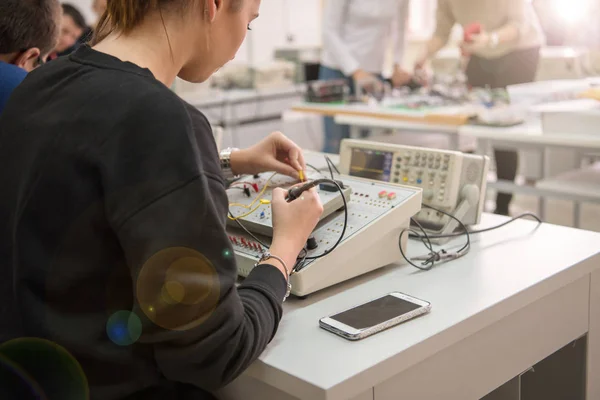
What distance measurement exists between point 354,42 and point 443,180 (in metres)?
2.76

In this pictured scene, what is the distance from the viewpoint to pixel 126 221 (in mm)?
779

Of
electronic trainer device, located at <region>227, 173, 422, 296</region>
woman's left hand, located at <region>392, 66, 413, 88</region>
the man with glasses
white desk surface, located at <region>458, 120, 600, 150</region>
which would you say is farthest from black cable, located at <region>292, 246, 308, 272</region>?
woman's left hand, located at <region>392, 66, 413, 88</region>

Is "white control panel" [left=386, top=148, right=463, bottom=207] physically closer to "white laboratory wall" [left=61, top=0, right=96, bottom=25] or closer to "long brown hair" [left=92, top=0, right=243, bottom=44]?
"long brown hair" [left=92, top=0, right=243, bottom=44]

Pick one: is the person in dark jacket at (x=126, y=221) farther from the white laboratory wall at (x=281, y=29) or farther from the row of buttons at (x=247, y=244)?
the white laboratory wall at (x=281, y=29)

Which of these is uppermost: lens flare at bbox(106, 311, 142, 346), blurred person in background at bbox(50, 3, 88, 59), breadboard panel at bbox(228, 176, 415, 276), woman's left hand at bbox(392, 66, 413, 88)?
blurred person in background at bbox(50, 3, 88, 59)

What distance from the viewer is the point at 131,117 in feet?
2.58

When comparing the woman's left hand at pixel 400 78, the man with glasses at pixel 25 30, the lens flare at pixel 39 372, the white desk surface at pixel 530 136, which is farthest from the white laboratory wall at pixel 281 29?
the lens flare at pixel 39 372

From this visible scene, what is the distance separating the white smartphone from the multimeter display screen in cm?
46

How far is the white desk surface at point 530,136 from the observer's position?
2.39m

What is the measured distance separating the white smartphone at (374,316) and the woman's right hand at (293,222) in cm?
11

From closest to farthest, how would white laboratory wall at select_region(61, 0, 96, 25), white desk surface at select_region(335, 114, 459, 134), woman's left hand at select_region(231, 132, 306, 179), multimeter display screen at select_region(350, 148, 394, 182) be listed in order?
woman's left hand at select_region(231, 132, 306, 179)
multimeter display screen at select_region(350, 148, 394, 182)
white desk surface at select_region(335, 114, 459, 134)
white laboratory wall at select_region(61, 0, 96, 25)

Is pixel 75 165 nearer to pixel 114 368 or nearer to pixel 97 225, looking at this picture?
pixel 97 225

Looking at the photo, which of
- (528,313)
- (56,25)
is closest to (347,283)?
(528,313)

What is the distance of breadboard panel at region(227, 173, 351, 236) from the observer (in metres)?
1.22
